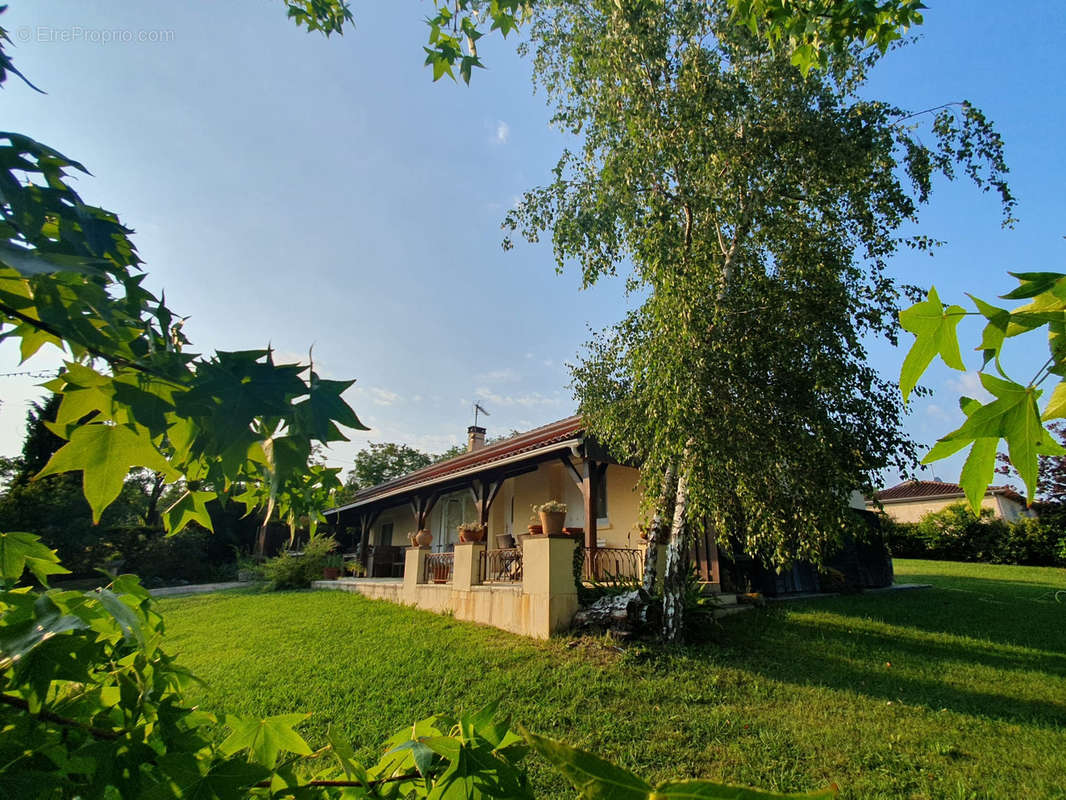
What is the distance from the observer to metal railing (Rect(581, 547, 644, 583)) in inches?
375

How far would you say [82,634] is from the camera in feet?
3.00

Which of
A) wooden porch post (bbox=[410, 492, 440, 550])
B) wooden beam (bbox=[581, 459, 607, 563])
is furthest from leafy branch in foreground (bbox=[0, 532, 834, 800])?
wooden porch post (bbox=[410, 492, 440, 550])

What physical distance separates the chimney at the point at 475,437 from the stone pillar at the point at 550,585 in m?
16.1

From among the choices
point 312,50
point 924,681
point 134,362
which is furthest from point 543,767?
point 312,50

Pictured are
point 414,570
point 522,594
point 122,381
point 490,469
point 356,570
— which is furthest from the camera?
point 356,570

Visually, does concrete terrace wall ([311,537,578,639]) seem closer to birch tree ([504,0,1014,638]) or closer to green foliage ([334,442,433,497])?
birch tree ([504,0,1014,638])

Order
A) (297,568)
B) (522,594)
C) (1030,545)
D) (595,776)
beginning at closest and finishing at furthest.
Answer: (595,776) < (522,594) < (297,568) < (1030,545)

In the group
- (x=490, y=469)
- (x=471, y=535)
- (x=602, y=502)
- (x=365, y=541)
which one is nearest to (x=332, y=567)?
(x=365, y=541)

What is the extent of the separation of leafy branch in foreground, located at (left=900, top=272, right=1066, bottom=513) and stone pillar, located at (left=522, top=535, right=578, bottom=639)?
7473mm

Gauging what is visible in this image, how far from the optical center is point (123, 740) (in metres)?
0.87

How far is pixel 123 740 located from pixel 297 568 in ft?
56.8

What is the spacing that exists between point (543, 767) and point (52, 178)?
505 cm

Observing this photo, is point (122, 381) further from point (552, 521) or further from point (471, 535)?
point (471, 535)

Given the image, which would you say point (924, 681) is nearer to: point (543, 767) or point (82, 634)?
point (543, 767)
